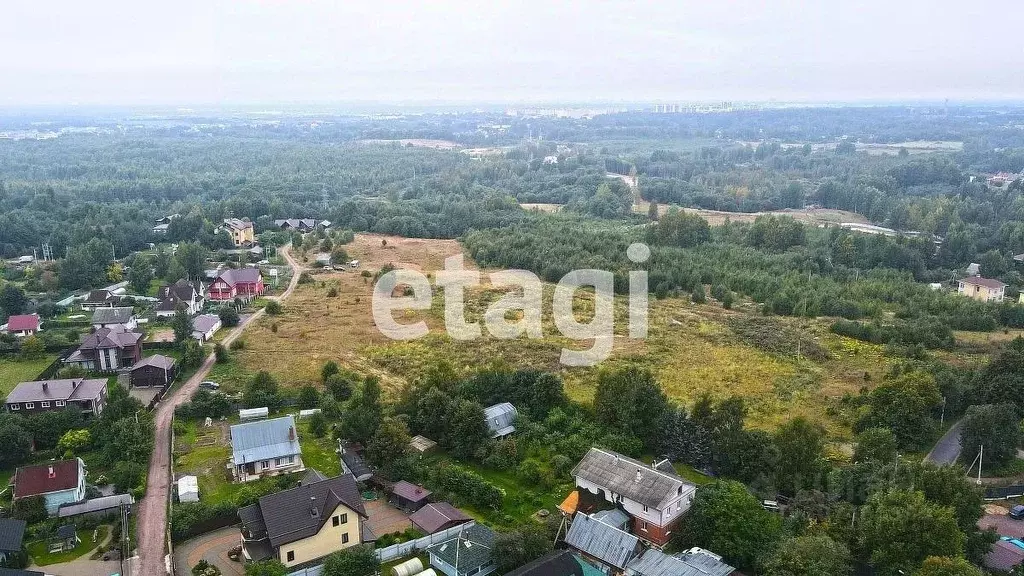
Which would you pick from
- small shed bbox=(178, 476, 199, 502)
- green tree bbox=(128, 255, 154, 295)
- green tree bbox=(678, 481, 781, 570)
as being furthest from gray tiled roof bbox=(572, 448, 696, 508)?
green tree bbox=(128, 255, 154, 295)

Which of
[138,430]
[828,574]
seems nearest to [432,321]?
[138,430]

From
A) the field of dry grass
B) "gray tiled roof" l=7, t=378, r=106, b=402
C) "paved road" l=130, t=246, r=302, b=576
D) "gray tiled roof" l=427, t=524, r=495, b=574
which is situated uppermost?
"gray tiled roof" l=7, t=378, r=106, b=402

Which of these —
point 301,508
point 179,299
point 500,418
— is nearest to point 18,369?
point 179,299

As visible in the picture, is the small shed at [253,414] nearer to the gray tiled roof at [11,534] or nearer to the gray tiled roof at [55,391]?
the gray tiled roof at [55,391]

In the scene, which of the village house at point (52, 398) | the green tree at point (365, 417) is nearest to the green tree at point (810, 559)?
the green tree at point (365, 417)

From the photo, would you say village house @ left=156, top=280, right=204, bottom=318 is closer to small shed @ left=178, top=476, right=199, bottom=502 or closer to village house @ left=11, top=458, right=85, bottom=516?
village house @ left=11, top=458, right=85, bottom=516

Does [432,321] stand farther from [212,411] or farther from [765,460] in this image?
[765,460]
